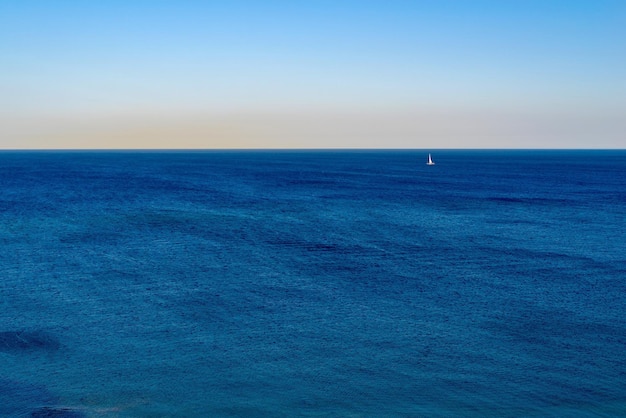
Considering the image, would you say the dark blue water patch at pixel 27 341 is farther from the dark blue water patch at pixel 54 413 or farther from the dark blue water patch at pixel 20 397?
the dark blue water patch at pixel 54 413

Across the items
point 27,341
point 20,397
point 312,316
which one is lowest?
point 20,397

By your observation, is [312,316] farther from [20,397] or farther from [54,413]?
[20,397]

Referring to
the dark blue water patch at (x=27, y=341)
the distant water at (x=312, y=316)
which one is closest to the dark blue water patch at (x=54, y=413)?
the distant water at (x=312, y=316)

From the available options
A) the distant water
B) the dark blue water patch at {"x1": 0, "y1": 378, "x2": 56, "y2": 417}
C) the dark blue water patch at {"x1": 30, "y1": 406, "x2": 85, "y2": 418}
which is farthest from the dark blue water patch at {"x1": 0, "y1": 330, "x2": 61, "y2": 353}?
the dark blue water patch at {"x1": 30, "y1": 406, "x2": 85, "y2": 418}

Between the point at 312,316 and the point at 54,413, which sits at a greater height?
the point at 312,316

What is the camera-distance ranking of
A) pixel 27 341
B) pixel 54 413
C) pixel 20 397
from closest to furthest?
pixel 54 413, pixel 20 397, pixel 27 341

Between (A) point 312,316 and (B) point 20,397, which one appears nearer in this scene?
(B) point 20,397

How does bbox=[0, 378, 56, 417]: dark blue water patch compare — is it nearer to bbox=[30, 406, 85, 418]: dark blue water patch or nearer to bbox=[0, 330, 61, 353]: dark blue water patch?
bbox=[30, 406, 85, 418]: dark blue water patch

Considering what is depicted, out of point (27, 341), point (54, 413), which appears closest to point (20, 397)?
point (54, 413)

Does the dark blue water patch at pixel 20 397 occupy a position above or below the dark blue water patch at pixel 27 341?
below
